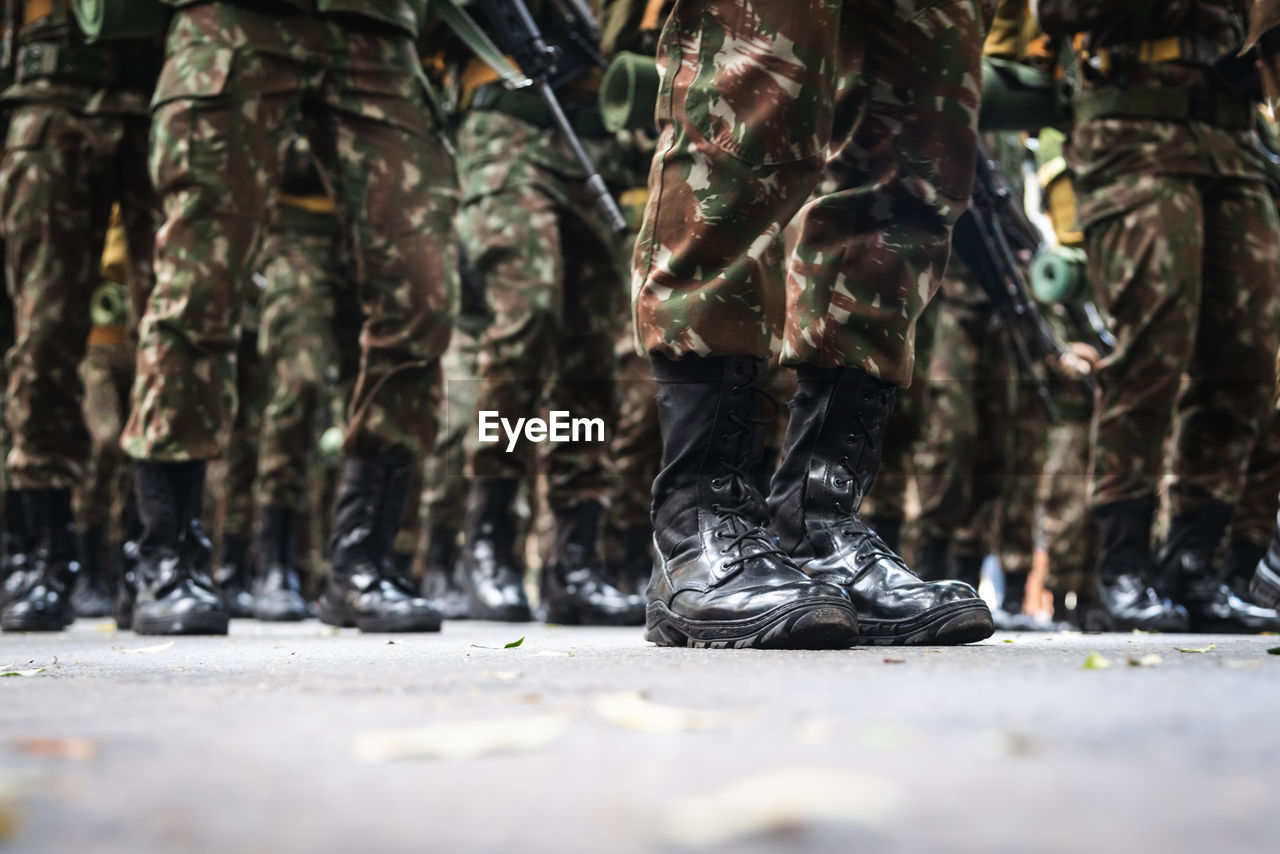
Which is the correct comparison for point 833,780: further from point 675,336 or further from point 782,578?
point 675,336

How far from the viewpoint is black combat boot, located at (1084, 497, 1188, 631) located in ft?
9.98

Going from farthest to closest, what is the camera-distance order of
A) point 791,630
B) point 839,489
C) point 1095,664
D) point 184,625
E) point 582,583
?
1. point 582,583
2. point 184,625
3. point 839,489
4. point 791,630
5. point 1095,664

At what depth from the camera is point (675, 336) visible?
1.73 meters

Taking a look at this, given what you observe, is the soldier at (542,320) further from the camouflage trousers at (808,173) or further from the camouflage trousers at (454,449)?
the camouflage trousers at (808,173)

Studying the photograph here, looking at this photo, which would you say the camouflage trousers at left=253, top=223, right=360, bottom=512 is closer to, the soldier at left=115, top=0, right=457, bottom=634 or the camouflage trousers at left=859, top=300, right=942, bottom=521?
the soldier at left=115, top=0, right=457, bottom=634

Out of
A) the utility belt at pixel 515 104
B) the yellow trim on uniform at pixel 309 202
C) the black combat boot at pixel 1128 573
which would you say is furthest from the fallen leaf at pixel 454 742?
the yellow trim on uniform at pixel 309 202

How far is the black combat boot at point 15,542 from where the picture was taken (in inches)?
127

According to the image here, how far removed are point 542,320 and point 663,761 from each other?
3.04 m

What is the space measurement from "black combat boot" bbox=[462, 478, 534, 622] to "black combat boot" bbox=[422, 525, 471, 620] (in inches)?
18.4

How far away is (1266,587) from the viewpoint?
2.36m

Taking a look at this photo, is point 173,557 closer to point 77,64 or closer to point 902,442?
point 77,64

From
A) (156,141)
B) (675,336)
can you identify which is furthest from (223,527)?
(675,336)

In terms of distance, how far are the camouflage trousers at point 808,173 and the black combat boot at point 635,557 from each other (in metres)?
2.58

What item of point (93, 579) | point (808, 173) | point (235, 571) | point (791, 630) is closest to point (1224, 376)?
point (808, 173)
